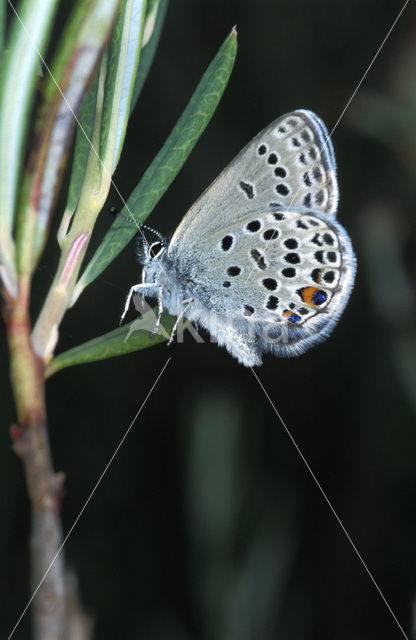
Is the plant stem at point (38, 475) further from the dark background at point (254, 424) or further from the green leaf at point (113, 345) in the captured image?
the dark background at point (254, 424)

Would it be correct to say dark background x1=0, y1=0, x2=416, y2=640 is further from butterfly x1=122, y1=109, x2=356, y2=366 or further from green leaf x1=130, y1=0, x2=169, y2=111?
green leaf x1=130, y1=0, x2=169, y2=111

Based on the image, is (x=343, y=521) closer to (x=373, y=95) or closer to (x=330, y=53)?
(x=373, y=95)

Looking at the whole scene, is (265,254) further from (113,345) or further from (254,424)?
(113,345)

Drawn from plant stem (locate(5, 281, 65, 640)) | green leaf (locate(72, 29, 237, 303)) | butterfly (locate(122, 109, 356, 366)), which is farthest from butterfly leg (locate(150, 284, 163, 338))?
plant stem (locate(5, 281, 65, 640))

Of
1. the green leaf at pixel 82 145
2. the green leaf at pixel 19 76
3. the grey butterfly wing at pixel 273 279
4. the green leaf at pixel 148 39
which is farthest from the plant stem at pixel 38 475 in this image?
the grey butterfly wing at pixel 273 279

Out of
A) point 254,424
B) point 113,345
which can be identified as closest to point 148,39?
point 113,345
